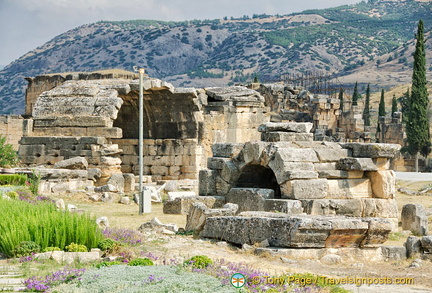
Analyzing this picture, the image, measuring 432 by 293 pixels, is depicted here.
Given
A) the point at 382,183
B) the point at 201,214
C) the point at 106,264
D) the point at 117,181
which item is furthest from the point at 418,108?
the point at 106,264

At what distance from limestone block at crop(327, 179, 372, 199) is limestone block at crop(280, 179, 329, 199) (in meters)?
0.20

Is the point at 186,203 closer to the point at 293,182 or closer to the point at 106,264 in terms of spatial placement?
the point at 293,182

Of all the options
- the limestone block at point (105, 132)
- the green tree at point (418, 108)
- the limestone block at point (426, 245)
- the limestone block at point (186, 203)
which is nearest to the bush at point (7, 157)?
the limestone block at point (105, 132)

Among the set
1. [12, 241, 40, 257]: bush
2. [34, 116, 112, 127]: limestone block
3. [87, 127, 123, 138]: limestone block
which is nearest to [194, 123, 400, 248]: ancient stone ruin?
[12, 241, 40, 257]: bush

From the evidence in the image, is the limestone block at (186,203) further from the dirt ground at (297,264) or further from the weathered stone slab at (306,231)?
the weathered stone slab at (306,231)

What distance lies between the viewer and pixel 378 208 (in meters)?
13.5

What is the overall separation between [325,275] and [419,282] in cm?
113

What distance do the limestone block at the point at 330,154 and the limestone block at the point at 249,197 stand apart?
47.8 inches

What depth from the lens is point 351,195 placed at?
13523 millimetres

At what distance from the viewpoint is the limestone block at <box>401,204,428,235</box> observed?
47.3 feet

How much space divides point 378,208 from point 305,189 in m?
1.56

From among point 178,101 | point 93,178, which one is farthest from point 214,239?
point 178,101

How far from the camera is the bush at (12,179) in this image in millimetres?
17672

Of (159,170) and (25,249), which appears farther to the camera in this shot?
(159,170)
